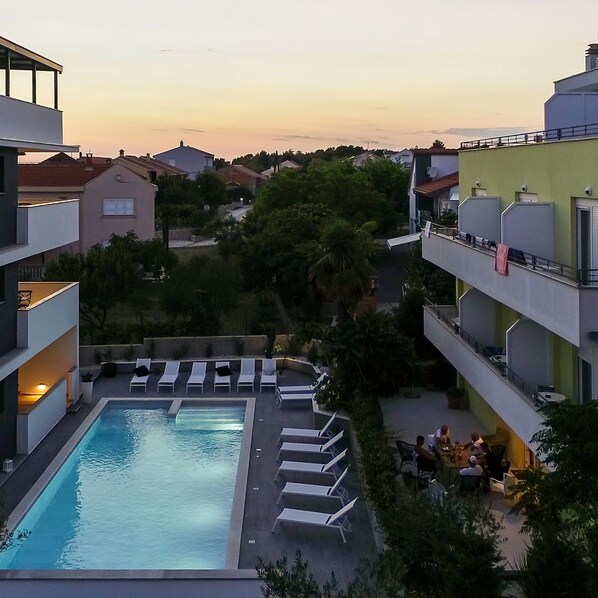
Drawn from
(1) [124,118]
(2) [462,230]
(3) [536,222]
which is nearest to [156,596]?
(3) [536,222]

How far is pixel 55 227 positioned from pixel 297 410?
28.5ft

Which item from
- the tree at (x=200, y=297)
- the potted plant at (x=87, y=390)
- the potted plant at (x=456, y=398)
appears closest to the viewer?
the potted plant at (x=456, y=398)

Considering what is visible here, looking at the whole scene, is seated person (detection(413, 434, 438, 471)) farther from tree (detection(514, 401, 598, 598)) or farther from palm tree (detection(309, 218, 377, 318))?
palm tree (detection(309, 218, 377, 318))

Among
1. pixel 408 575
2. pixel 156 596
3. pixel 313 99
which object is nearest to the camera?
pixel 408 575

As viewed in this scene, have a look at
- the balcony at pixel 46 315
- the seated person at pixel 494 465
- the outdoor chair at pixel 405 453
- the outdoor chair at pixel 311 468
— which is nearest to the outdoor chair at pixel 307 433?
the outdoor chair at pixel 311 468

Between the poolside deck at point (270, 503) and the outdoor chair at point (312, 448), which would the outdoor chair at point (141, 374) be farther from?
the outdoor chair at point (312, 448)

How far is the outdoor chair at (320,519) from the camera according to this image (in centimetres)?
1431

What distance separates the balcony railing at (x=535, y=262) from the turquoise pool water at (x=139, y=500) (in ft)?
24.7

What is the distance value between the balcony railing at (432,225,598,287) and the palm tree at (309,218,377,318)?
5.48m

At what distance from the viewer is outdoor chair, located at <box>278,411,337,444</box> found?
65.1 feet

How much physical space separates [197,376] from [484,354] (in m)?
11.7

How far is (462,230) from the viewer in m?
20.5

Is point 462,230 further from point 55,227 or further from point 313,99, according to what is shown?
point 313,99

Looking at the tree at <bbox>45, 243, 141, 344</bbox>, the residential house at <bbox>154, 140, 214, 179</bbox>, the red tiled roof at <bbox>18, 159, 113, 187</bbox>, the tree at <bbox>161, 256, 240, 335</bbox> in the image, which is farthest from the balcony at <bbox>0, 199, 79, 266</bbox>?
the residential house at <bbox>154, 140, 214, 179</bbox>
